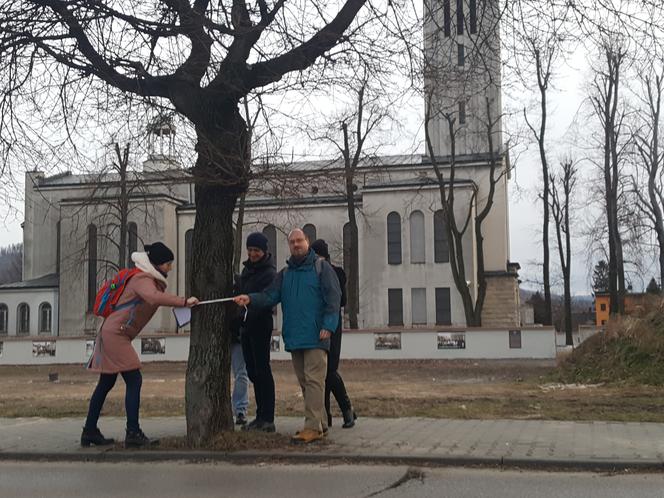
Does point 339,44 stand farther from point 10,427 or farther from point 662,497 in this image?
point 10,427

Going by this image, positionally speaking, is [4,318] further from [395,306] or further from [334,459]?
[334,459]

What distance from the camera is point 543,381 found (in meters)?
19.2

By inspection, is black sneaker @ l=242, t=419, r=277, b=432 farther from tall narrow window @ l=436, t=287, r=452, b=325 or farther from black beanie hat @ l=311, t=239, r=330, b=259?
tall narrow window @ l=436, t=287, r=452, b=325

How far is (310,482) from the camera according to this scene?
21.4ft

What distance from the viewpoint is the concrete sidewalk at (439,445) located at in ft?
22.9

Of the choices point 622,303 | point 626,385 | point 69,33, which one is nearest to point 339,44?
point 69,33

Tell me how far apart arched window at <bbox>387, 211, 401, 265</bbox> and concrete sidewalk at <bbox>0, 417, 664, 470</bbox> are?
41.2m

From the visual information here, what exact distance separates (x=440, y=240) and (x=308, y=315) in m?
43.1

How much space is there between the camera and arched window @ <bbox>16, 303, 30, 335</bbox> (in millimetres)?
57438

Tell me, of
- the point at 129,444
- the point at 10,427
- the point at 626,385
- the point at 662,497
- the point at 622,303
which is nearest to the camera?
the point at 662,497

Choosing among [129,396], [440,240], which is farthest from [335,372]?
[440,240]

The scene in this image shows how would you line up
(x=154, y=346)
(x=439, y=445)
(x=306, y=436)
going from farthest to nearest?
1. (x=154, y=346)
2. (x=306, y=436)
3. (x=439, y=445)

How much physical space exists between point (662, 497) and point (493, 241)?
2011 inches

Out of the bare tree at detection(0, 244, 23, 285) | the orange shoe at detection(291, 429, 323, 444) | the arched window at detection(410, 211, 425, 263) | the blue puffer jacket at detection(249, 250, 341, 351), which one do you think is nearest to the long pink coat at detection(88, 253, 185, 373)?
the blue puffer jacket at detection(249, 250, 341, 351)
